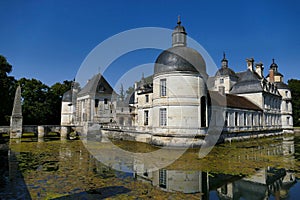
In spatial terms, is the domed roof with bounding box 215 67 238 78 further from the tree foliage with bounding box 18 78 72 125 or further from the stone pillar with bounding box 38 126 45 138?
the tree foliage with bounding box 18 78 72 125

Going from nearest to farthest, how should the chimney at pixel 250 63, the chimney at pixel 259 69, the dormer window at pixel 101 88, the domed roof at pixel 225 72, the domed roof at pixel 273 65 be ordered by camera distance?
1. the dormer window at pixel 101 88
2. the chimney at pixel 250 63
3. the chimney at pixel 259 69
4. the domed roof at pixel 225 72
5. the domed roof at pixel 273 65

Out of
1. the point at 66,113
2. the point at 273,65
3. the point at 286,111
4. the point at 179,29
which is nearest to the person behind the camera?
the point at 179,29

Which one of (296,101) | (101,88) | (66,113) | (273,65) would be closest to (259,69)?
(273,65)

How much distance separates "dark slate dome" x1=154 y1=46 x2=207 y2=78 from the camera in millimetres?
15680

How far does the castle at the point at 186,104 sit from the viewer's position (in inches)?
615

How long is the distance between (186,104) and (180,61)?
3.15m

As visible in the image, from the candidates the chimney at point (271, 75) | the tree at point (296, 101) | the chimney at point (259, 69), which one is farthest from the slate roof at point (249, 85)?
the tree at point (296, 101)

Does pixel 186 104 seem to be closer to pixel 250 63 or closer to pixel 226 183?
pixel 226 183

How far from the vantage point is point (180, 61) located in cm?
1570

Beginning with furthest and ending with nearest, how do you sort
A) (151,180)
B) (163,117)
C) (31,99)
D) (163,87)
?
(31,99), (163,87), (163,117), (151,180)

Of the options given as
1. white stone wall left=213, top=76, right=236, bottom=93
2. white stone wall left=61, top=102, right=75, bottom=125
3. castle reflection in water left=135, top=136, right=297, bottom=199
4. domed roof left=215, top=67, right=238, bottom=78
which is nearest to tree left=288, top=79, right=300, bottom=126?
domed roof left=215, top=67, right=238, bottom=78

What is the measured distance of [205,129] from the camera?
15992mm

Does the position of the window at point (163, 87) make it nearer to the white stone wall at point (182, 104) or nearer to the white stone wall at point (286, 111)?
the white stone wall at point (182, 104)

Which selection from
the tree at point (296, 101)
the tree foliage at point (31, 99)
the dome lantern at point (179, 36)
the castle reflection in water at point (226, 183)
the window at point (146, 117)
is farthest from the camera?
the tree at point (296, 101)
